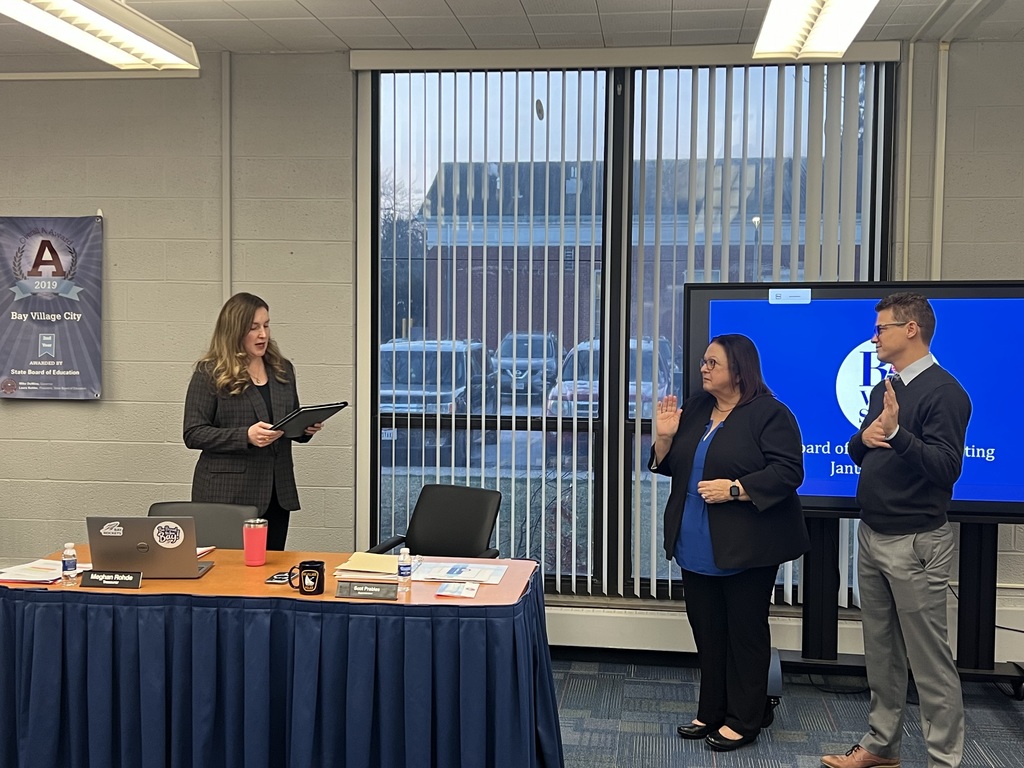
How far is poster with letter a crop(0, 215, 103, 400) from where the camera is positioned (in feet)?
15.8

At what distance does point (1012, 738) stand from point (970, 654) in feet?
1.28

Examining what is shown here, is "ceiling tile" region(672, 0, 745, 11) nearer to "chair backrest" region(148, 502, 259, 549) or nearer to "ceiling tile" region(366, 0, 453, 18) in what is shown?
"ceiling tile" region(366, 0, 453, 18)

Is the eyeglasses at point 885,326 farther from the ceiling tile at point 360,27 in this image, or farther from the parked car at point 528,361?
the ceiling tile at point 360,27

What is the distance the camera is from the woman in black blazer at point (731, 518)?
3.52m

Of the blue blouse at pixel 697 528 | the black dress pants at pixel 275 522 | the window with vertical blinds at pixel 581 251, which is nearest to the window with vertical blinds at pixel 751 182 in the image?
the window with vertical blinds at pixel 581 251

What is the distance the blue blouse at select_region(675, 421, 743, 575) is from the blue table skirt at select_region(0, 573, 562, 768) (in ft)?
3.21

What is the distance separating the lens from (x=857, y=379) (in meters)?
3.98

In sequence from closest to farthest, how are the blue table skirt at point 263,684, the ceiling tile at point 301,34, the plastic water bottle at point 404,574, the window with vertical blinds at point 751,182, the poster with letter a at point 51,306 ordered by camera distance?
the blue table skirt at point 263,684 < the plastic water bottle at point 404,574 < the ceiling tile at point 301,34 < the window with vertical blinds at point 751,182 < the poster with letter a at point 51,306

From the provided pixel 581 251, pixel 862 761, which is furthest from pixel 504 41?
pixel 862 761

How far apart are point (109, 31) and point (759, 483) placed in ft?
8.93

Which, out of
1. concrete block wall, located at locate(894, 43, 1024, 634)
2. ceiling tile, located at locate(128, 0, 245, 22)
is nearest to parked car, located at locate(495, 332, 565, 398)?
concrete block wall, located at locate(894, 43, 1024, 634)

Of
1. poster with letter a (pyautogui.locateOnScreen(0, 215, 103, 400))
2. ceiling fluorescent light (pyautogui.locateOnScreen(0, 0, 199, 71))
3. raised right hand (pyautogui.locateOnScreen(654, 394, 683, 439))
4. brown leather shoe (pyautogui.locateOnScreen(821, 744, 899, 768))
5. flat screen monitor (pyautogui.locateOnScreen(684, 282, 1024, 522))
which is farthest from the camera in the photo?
poster with letter a (pyautogui.locateOnScreen(0, 215, 103, 400))

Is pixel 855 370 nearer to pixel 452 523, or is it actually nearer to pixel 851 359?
pixel 851 359

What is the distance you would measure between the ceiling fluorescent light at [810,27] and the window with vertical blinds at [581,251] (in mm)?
1090
